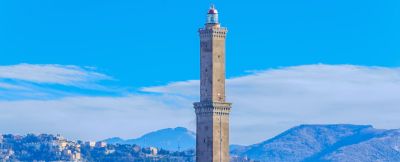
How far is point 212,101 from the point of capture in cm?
12900

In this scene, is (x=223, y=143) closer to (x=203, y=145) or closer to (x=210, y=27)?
(x=203, y=145)

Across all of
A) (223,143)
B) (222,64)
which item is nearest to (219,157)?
(223,143)

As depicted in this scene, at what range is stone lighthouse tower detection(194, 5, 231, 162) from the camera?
129m

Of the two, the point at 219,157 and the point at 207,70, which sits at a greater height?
the point at 207,70

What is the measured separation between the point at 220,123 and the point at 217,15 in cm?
1119

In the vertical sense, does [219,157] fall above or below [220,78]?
below

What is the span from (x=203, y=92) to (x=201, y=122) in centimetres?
310

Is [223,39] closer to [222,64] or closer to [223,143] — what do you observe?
[222,64]

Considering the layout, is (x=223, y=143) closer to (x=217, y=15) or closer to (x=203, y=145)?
(x=203, y=145)

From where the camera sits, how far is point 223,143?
130 m

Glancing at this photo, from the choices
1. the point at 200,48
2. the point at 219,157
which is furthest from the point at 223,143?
the point at 200,48

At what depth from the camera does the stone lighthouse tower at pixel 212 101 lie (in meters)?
129

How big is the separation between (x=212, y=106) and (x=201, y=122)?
2126 millimetres

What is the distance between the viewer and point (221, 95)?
130 m
